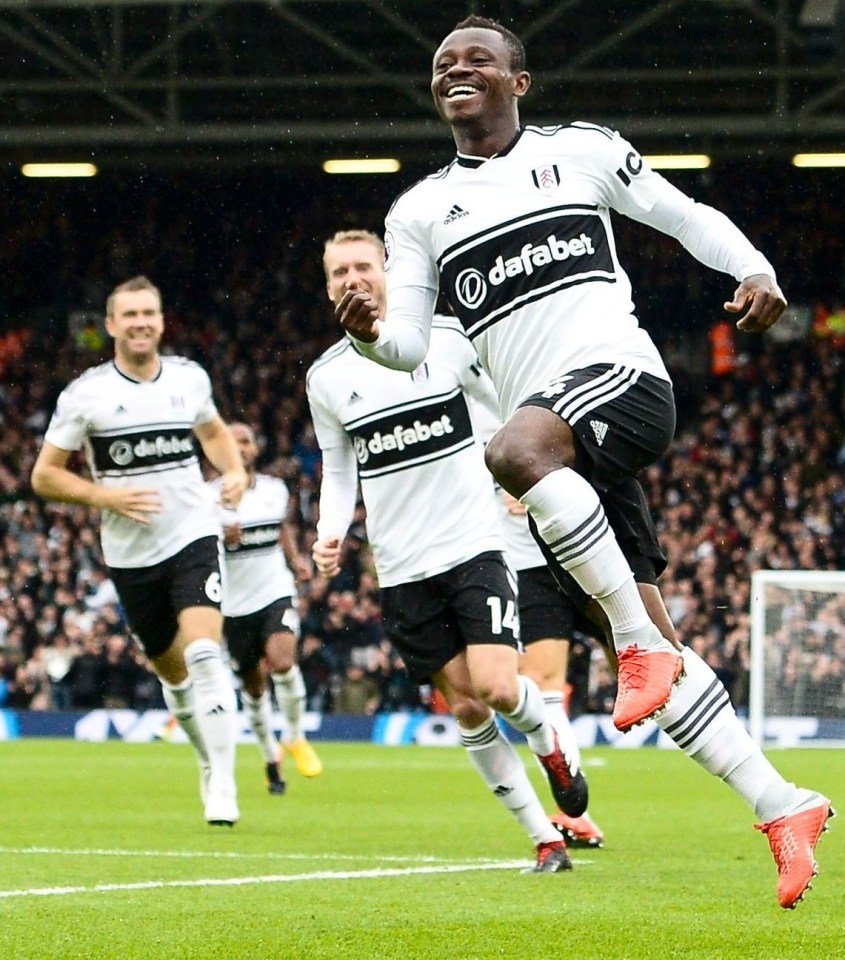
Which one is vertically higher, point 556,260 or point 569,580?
point 556,260

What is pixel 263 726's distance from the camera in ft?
40.4

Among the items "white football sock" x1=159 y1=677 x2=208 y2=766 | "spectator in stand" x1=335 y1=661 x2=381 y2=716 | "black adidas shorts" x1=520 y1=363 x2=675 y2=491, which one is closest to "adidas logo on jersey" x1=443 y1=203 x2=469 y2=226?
"black adidas shorts" x1=520 y1=363 x2=675 y2=491

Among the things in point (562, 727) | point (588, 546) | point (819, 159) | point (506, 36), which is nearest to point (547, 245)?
point (506, 36)

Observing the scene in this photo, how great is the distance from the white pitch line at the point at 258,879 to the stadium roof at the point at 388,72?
12.8m

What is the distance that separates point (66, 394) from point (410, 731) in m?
11.8

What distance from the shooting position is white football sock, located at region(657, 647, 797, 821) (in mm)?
5059

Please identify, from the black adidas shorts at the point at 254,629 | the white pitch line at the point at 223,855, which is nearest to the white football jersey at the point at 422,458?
the white pitch line at the point at 223,855

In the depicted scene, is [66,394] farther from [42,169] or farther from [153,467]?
[42,169]

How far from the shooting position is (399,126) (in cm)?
2042

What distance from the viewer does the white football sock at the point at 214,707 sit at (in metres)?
8.98

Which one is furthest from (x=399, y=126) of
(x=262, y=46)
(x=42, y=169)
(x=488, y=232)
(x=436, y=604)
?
(x=488, y=232)

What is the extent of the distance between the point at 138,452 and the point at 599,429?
4.61 metres

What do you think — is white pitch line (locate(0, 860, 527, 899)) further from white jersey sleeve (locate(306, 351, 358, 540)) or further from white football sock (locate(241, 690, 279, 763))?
white football sock (locate(241, 690, 279, 763))

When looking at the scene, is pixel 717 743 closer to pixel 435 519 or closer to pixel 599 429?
pixel 599 429
